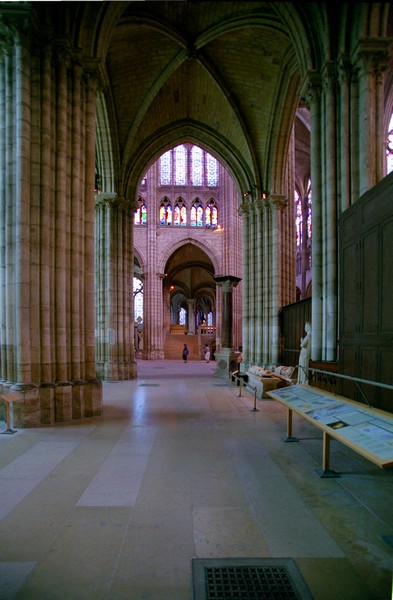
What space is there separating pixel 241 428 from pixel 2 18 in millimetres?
9112

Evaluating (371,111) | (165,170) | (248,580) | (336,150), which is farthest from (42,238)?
(165,170)

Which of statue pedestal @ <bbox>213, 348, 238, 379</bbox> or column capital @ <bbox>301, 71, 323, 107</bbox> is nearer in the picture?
column capital @ <bbox>301, 71, 323, 107</bbox>

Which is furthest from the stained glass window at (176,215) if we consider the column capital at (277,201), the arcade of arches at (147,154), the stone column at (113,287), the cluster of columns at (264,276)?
the column capital at (277,201)

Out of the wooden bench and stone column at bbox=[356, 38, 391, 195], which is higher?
stone column at bbox=[356, 38, 391, 195]

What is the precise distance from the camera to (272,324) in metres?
18.0

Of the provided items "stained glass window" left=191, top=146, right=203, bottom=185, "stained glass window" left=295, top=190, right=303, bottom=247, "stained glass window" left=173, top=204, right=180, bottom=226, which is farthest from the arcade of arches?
"stained glass window" left=191, top=146, right=203, bottom=185

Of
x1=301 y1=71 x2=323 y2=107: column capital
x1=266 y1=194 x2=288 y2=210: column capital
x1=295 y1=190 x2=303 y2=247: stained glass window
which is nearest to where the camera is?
x1=301 y1=71 x2=323 y2=107: column capital

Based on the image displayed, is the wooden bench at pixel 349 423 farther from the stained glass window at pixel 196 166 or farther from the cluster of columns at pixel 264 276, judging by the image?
the stained glass window at pixel 196 166

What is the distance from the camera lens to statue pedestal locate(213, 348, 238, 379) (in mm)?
18875

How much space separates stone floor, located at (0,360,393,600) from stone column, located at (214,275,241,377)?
469 inches

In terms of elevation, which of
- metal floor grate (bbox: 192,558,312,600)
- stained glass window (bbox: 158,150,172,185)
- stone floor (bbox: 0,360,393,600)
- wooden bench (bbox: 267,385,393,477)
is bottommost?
stone floor (bbox: 0,360,393,600)

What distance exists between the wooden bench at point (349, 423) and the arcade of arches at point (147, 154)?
4.80ft

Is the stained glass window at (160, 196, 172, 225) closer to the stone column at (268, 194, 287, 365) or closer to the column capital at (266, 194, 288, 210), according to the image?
the column capital at (266, 194, 288, 210)

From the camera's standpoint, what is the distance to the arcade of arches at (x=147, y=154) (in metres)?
8.00
